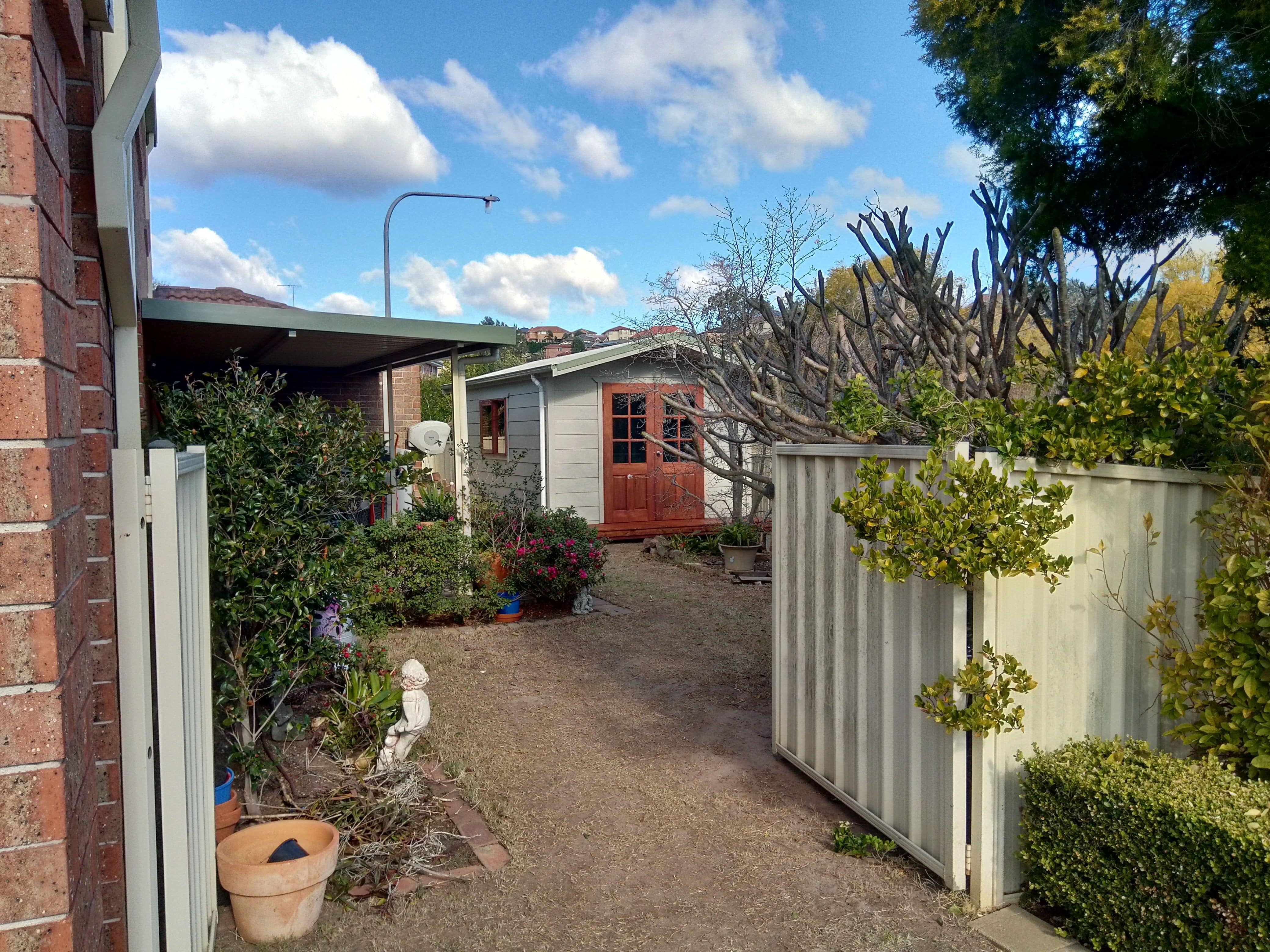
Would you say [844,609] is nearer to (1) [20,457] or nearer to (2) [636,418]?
(1) [20,457]

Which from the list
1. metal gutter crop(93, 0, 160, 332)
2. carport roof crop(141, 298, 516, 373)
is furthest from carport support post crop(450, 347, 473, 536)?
metal gutter crop(93, 0, 160, 332)

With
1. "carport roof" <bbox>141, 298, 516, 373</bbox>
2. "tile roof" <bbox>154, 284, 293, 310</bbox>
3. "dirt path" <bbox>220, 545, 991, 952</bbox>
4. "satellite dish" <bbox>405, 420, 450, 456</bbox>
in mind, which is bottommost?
"dirt path" <bbox>220, 545, 991, 952</bbox>

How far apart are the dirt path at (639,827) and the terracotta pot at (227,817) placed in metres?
0.64

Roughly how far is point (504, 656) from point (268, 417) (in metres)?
3.40

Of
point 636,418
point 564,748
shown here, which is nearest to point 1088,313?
point 564,748

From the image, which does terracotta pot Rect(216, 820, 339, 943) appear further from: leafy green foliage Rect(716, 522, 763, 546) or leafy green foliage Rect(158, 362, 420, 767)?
leafy green foliage Rect(716, 522, 763, 546)

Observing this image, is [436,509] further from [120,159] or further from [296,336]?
[120,159]

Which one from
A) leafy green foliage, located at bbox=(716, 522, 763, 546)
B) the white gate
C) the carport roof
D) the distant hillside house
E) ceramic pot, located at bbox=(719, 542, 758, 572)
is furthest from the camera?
the distant hillside house

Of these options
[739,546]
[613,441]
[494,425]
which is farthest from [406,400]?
[739,546]

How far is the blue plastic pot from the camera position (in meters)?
3.49

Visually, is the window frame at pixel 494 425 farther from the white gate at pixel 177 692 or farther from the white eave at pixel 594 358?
the white gate at pixel 177 692

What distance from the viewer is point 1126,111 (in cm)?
654

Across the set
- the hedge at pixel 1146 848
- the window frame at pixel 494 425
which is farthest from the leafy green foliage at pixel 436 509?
the hedge at pixel 1146 848

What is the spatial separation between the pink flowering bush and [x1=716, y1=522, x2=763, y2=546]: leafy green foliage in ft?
8.54
